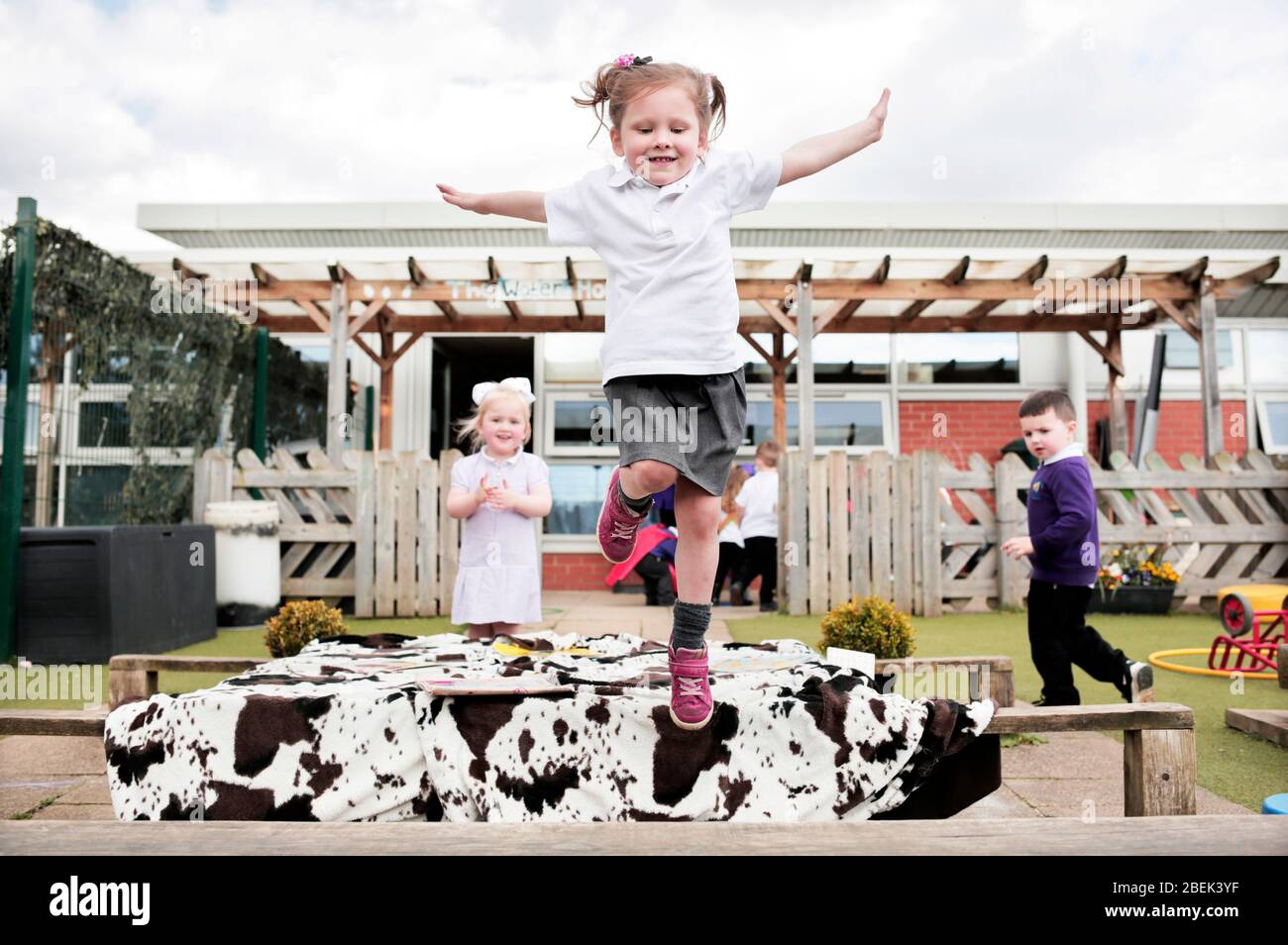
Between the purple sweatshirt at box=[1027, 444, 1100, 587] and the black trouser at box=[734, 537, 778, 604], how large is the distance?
4.55m

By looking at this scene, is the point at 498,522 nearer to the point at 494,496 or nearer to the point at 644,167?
the point at 494,496

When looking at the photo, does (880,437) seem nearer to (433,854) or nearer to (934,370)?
(934,370)

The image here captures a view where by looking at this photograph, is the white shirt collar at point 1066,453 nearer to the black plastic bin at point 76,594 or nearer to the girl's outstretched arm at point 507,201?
the girl's outstretched arm at point 507,201

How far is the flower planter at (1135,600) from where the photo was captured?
8.05 m

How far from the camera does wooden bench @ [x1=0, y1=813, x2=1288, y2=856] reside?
1.60 m

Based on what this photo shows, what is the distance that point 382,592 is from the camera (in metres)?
7.82

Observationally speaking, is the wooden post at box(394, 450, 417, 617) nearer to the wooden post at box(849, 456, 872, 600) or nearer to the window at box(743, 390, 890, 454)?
the wooden post at box(849, 456, 872, 600)

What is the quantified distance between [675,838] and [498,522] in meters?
2.70

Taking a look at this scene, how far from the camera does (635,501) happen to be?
7.84ft

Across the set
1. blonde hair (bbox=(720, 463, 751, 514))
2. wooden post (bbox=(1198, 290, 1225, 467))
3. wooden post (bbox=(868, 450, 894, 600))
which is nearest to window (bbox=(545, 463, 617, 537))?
blonde hair (bbox=(720, 463, 751, 514))

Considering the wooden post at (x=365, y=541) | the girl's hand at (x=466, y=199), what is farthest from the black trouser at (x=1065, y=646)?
the wooden post at (x=365, y=541)

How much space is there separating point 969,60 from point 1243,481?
7368 millimetres

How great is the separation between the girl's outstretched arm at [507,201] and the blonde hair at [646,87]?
228 millimetres

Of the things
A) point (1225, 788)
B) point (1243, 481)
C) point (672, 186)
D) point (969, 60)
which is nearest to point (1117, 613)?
point (1243, 481)
